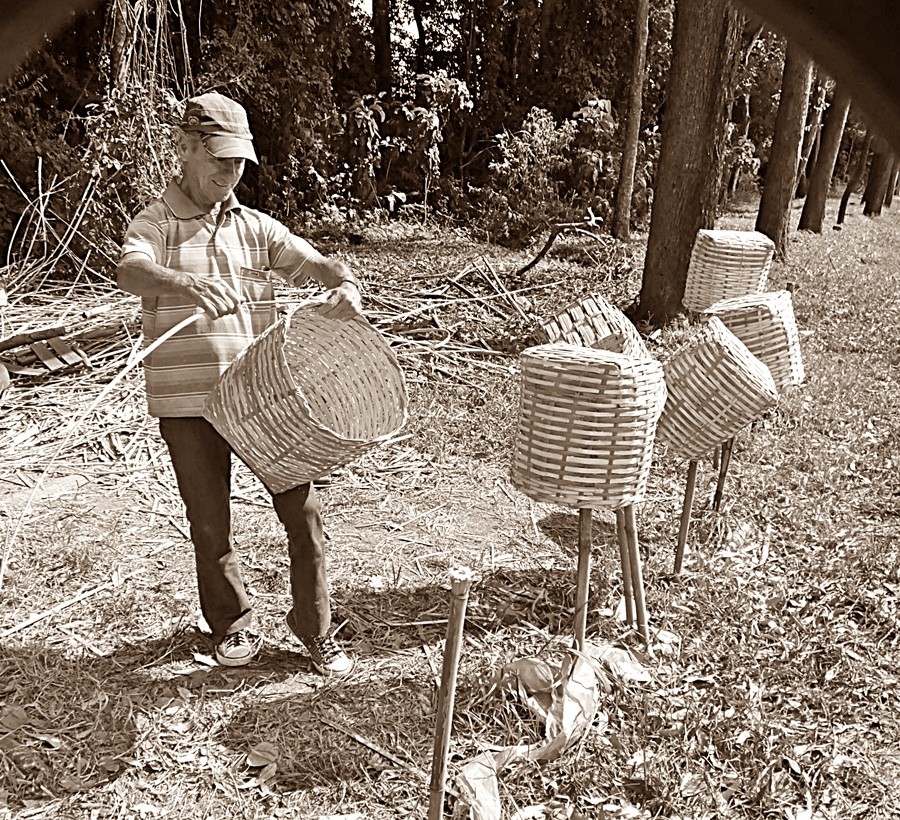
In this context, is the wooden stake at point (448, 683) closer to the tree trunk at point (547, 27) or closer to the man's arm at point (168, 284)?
the man's arm at point (168, 284)

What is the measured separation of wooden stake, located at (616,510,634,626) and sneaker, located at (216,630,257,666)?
1.49 meters

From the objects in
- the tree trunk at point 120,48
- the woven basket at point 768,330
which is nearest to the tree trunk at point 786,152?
the tree trunk at point 120,48

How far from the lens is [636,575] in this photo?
3.44m

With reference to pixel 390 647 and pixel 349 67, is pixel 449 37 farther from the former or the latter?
pixel 390 647

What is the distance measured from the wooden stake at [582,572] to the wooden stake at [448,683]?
0.87m

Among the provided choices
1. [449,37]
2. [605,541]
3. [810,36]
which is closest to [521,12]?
[449,37]

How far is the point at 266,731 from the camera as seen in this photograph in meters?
3.00

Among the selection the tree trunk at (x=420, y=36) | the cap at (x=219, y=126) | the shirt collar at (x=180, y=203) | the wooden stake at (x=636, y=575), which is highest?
the tree trunk at (x=420, y=36)

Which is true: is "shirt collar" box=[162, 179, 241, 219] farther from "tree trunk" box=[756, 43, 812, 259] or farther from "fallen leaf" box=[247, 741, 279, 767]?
"tree trunk" box=[756, 43, 812, 259]

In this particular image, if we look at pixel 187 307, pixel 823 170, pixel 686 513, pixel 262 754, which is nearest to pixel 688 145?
pixel 686 513

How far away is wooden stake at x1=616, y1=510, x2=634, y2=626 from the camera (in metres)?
3.37

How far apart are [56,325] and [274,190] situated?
6.21 meters

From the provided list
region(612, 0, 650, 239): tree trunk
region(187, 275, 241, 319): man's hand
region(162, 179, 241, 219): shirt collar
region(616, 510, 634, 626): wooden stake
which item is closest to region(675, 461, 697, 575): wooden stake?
region(616, 510, 634, 626): wooden stake

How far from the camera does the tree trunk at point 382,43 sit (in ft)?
45.1
